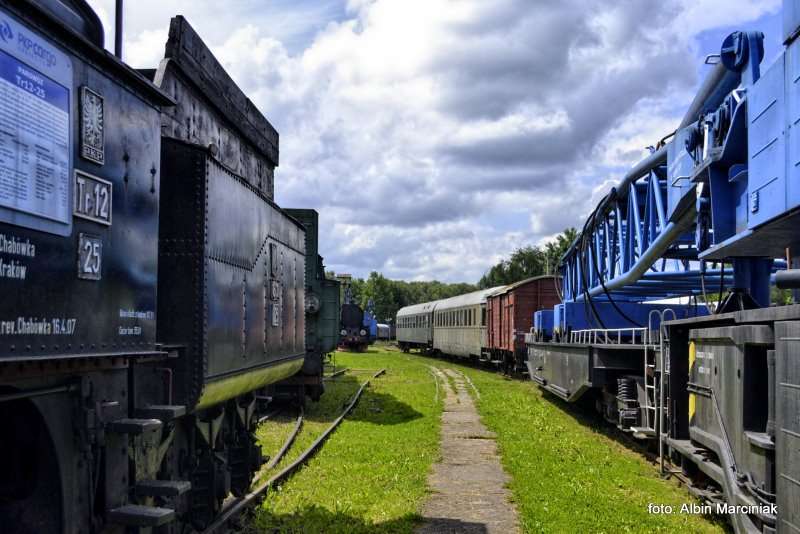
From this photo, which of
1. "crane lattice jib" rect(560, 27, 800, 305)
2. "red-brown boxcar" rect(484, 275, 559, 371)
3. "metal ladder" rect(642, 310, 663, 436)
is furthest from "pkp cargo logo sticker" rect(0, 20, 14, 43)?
"red-brown boxcar" rect(484, 275, 559, 371)

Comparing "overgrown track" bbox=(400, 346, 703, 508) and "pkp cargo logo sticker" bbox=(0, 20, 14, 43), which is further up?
"pkp cargo logo sticker" bbox=(0, 20, 14, 43)

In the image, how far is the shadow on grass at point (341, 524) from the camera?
725cm

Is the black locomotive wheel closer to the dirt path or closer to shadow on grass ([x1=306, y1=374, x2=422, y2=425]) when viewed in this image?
the dirt path

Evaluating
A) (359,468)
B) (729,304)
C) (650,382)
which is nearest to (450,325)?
(650,382)

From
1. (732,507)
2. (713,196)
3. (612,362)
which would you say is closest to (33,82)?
(732,507)

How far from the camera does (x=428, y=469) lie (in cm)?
1037

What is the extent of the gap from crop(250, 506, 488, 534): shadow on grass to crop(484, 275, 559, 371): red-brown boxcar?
749 inches

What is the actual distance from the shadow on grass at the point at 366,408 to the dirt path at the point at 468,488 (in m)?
1.40

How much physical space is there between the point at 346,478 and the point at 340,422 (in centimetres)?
513

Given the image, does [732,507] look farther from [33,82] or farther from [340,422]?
[340,422]

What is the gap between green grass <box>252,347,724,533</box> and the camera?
25.1 ft

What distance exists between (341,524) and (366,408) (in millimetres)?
9809

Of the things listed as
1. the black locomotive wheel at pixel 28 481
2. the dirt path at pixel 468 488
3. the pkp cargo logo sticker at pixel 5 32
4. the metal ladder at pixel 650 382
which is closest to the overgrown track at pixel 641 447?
the metal ladder at pixel 650 382

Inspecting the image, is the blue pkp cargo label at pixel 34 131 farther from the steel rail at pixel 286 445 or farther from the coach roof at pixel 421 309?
the coach roof at pixel 421 309
